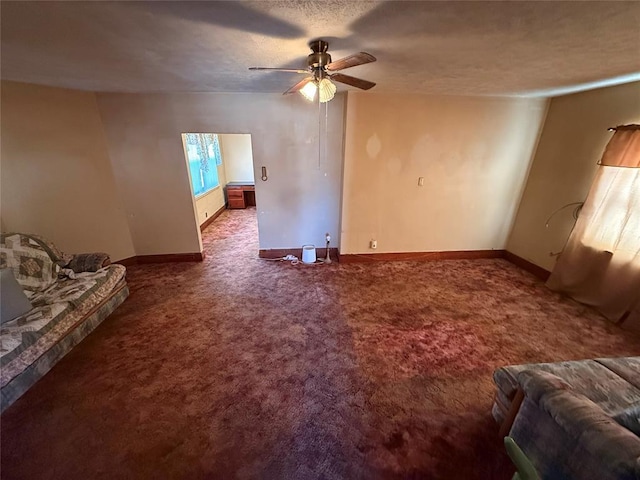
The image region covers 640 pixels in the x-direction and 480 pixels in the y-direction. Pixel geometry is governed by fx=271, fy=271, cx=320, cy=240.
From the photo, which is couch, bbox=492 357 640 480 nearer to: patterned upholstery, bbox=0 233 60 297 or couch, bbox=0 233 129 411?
couch, bbox=0 233 129 411

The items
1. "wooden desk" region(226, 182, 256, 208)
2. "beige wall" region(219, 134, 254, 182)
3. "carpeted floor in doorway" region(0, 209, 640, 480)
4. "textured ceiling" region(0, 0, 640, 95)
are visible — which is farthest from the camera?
"beige wall" region(219, 134, 254, 182)

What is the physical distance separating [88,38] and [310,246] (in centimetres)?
304

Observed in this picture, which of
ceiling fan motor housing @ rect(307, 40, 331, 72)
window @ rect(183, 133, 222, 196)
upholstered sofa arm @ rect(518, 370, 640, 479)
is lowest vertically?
upholstered sofa arm @ rect(518, 370, 640, 479)

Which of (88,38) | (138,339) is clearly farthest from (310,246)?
(88,38)

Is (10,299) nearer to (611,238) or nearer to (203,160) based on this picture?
(203,160)

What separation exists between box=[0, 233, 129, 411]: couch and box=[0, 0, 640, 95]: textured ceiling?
1.59 metres

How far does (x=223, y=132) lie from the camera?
3525 millimetres

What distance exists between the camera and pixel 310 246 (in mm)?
4055

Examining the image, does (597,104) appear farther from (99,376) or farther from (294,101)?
(99,376)

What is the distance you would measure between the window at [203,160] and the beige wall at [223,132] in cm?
89

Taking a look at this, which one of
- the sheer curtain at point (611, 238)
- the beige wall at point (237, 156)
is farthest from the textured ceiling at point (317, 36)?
the beige wall at point (237, 156)

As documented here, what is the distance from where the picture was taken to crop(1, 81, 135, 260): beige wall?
2.71 m

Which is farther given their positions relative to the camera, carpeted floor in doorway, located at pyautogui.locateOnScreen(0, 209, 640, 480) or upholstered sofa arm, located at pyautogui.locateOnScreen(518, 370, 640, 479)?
carpeted floor in doorway, located at pyautogui.locateOnScreen(0, 209, 640, 480)

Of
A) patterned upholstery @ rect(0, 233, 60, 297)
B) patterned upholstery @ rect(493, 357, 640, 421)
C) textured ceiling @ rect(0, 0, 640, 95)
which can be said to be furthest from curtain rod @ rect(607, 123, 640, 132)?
patterned upholstery @ rect(0, 233, 60, 297)
